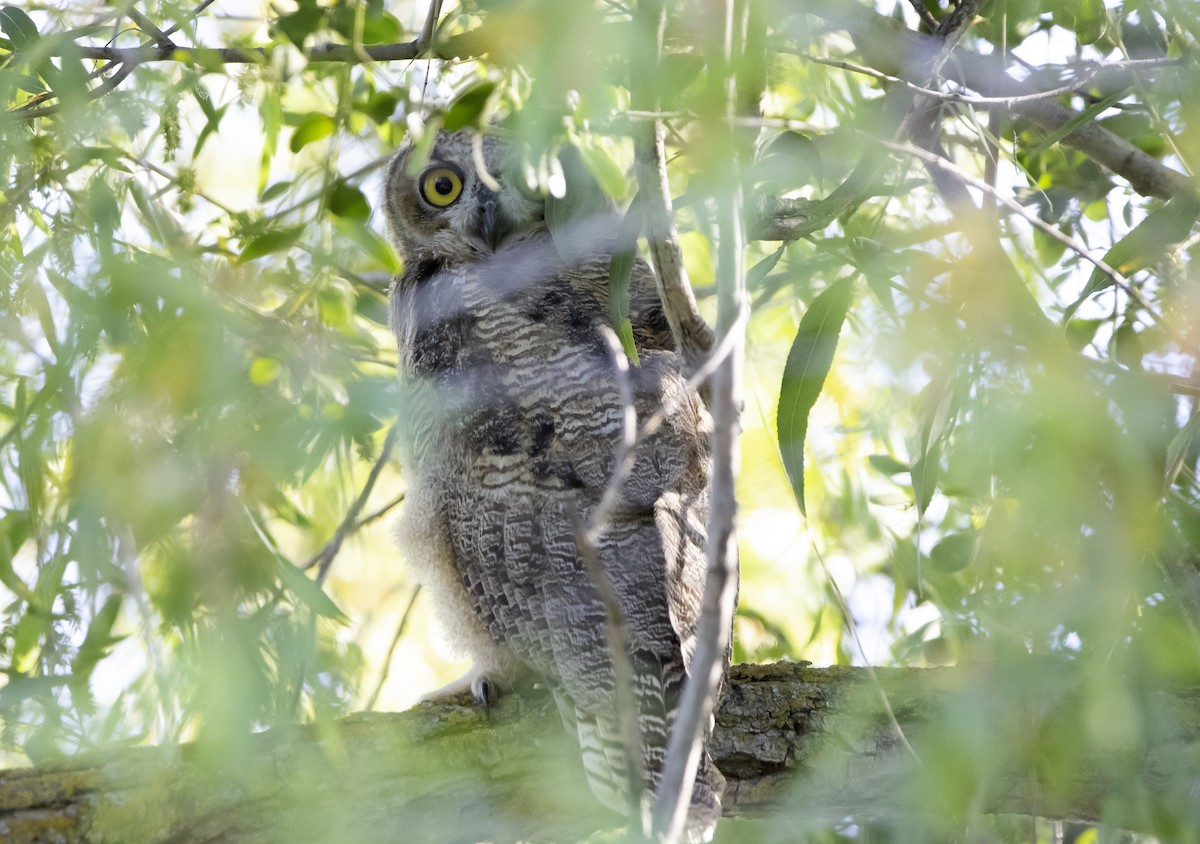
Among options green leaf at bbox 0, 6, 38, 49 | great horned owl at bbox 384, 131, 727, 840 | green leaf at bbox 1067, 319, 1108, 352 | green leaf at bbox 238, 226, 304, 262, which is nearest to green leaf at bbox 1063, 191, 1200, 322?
green leaf at bbox 1067, 319, 1108, 352

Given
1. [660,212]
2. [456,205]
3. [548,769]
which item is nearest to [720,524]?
[660,212]

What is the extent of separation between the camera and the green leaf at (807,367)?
1434 mm

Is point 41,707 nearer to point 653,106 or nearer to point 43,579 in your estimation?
point 43,579

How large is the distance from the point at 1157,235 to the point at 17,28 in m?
1.73

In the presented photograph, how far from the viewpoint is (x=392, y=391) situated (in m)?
1.70

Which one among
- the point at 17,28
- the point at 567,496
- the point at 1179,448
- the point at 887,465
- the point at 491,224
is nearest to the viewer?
the point at 1179,448

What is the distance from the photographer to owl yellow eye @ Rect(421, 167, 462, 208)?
269 centimetres

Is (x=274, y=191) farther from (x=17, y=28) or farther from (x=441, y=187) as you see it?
(x=441, y=187)

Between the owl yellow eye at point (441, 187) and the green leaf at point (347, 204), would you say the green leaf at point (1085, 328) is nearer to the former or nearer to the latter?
the green leaf at point (347, 204)

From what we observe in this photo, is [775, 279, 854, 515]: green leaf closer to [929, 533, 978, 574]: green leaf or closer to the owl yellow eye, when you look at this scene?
[929, 533, 978, 574]: green leaf

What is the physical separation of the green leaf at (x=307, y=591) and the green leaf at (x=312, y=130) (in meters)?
0.89

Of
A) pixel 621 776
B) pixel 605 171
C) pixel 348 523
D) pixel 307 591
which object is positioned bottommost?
pixel 621 776

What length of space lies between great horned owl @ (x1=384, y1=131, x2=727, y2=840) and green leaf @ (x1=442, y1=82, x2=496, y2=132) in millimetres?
258

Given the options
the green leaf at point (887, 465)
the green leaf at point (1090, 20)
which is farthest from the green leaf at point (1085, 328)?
the green leaf at point (1090, 20)
